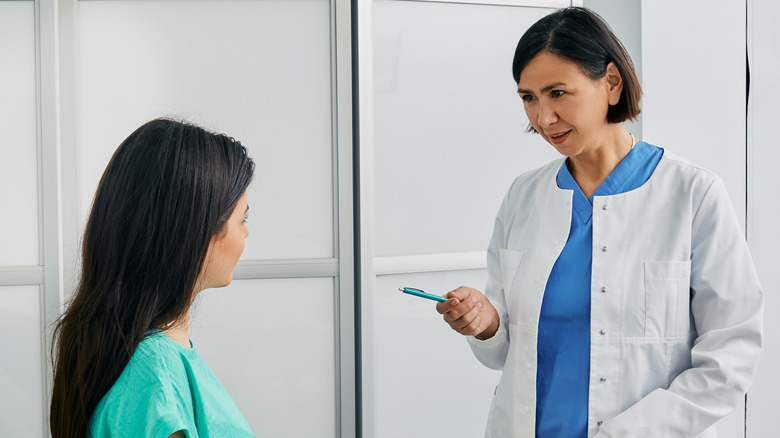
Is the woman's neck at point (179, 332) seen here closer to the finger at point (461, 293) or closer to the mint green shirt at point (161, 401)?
the mint green shirt at point (161, 401)

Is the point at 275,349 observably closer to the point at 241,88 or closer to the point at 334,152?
the point at 334,152

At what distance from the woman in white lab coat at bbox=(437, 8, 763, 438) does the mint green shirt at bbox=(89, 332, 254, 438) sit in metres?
0.53

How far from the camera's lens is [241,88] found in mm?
1999

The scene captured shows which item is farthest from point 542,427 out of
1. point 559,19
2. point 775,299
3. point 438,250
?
point 775,299

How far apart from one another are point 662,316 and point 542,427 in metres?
0.30

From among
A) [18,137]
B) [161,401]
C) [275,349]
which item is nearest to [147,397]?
[161,401]

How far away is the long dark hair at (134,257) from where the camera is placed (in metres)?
0.81

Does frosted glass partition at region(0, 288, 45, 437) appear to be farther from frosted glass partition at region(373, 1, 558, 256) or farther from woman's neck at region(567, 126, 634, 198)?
woman's neck at region(567, 126, 634, 198)

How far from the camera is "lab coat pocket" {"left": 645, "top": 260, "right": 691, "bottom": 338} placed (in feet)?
3.76

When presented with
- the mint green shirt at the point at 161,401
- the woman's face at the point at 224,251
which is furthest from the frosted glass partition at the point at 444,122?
the mint green shirt at the point at 161,401

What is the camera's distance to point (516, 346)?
129cm

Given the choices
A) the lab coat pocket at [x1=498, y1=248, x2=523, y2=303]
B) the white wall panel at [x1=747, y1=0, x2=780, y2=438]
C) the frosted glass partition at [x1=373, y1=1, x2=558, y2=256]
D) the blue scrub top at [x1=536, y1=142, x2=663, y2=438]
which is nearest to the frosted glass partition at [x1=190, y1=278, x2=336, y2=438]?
the frosted glass partition at [x1=373, y1=1, x2=558, y2=256]

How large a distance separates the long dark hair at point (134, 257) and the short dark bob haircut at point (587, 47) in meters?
0.65

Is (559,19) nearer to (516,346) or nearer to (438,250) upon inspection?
(516,346)
